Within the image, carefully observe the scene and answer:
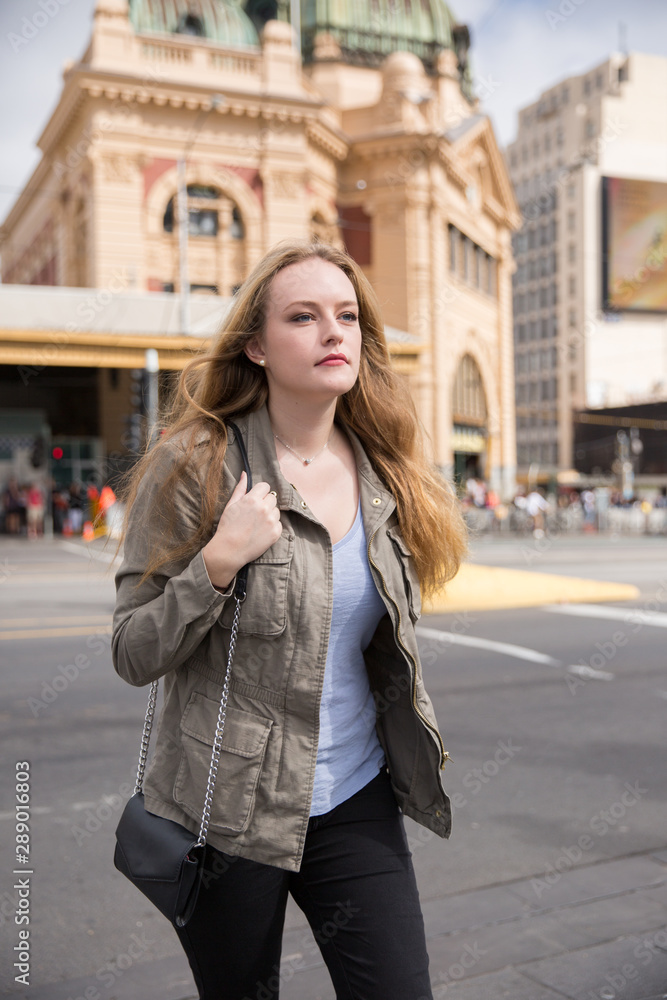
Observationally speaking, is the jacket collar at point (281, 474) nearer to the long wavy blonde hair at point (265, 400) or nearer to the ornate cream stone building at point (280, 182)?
the long wavy blonde hair at point (265, 400)

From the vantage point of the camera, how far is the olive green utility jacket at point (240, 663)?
1906mm

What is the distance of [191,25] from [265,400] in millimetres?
40351

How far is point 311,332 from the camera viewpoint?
205cm

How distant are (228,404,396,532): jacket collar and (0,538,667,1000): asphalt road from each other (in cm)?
175

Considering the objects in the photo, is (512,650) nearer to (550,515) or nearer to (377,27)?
(550,515)

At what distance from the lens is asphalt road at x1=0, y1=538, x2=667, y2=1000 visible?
3211mm

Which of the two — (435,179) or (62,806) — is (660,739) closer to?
(62,806)

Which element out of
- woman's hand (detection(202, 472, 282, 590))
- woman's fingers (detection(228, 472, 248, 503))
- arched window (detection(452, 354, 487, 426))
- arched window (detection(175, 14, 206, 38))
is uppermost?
arched window (detection(175, 14, 206, 38))

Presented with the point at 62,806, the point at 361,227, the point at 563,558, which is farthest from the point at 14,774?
the point at 361,227

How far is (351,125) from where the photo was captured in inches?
1521

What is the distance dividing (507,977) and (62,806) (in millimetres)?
2534

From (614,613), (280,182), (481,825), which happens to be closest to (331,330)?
(481,825)

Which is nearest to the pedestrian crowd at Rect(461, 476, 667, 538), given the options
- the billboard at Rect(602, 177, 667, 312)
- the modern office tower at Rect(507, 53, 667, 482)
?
the modern office tower at Rect(507, 53, 667, 482)

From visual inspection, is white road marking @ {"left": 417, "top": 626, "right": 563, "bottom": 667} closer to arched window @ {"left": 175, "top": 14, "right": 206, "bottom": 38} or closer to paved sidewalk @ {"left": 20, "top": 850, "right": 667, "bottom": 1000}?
paved sidewalk @ {"left": 20, "top": 850, "right": 667, "bottom": 1000}
